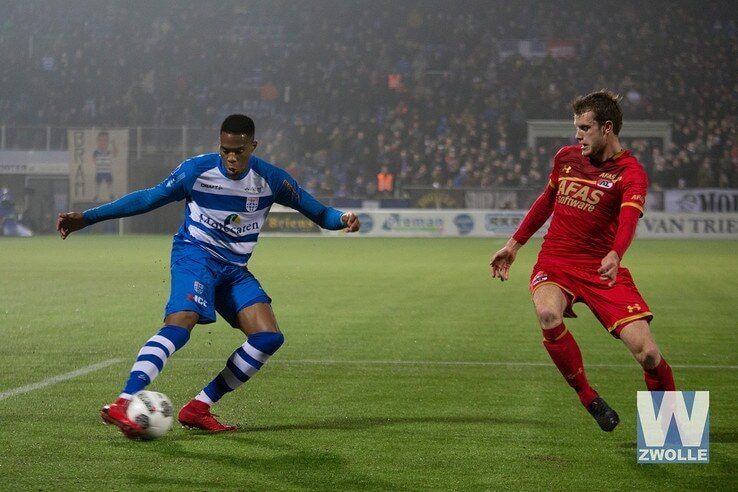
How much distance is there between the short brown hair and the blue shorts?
222 cm

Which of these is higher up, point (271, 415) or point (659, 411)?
point (659, 411)

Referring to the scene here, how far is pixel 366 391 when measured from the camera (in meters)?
8.34

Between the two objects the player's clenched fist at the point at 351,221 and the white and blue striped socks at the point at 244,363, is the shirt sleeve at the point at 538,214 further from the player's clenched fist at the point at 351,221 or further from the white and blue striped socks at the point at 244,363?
the white and blue striped socks at the point at 244,363

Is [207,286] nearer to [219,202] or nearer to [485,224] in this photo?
[219,202]

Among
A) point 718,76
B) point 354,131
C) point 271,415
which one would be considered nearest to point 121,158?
point 354,131

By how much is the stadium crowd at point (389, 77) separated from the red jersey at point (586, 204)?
32.0 metres

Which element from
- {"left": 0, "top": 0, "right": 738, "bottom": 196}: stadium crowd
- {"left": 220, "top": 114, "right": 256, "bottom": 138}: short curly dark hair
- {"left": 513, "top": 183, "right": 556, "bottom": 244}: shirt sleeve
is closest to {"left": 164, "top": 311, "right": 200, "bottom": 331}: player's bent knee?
{"left": 220, "top": 114, "right": 256, "bottom": 138}: short curly dark hair

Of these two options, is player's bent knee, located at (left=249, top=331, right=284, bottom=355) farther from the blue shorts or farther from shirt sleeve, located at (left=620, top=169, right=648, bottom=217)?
shirt sleeve, located at (left=620, top=169, right=648, bottom=217)

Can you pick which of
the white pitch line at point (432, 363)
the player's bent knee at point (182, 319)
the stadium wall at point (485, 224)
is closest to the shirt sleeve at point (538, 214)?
the player's bent knee at point (182, 319)

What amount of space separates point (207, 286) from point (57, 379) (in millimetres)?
2588

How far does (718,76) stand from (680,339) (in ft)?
107

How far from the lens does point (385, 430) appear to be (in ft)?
22.1

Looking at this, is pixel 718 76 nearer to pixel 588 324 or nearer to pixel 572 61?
pixel 572 61

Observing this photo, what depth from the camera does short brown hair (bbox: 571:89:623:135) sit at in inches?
260
